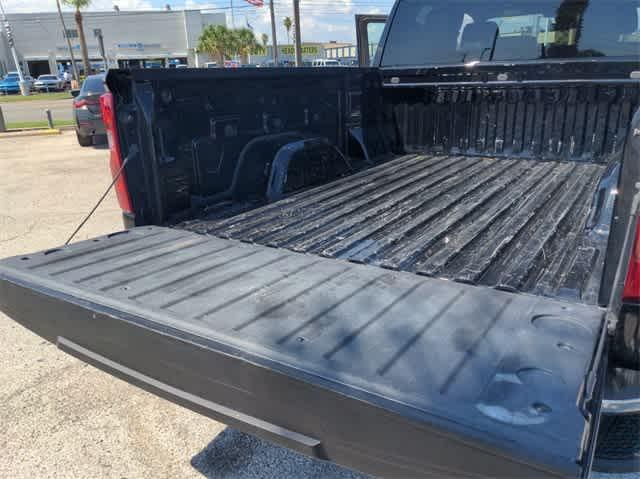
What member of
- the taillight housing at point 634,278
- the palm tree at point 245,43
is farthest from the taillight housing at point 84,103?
the palm tree at point 245,43

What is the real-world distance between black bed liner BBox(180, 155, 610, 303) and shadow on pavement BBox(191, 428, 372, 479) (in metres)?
0.96

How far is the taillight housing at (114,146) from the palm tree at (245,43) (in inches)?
2210

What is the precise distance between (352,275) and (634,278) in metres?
0.95

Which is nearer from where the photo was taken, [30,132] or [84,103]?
[84,103]

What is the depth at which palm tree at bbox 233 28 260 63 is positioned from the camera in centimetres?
5494

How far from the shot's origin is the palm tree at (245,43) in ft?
180

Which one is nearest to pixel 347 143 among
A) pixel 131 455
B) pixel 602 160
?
pixel 602 160

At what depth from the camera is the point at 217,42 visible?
52.6m

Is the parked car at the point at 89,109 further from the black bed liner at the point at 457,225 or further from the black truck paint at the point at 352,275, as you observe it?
the black bed liner at the point at 457,225

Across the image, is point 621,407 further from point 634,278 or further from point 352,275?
point 352,275

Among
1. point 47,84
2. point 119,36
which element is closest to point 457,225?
point 47,84

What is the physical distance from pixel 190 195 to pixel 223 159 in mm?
324

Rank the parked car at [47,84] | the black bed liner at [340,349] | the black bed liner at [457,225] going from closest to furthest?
the black bed liner at [340,349]
the black bed liner at [457,225]
the parked car at [47,84]

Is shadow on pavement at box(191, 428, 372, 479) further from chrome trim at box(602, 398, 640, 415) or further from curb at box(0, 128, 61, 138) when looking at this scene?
curb at box(0, 128, 61, 138)
